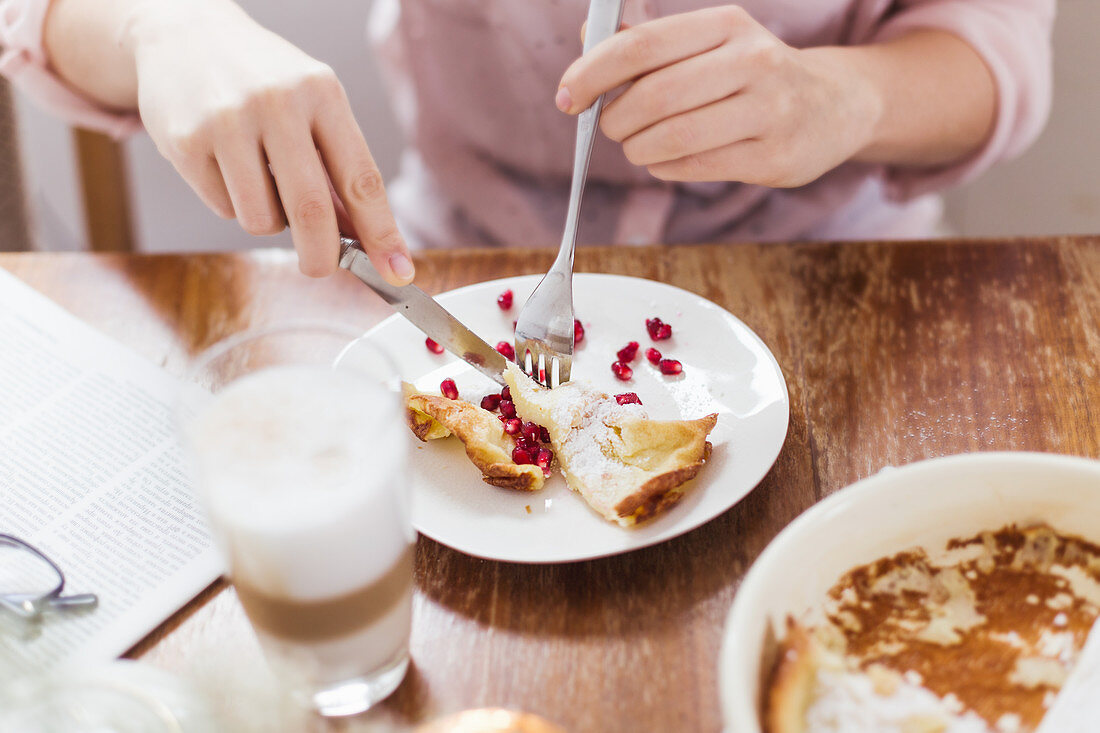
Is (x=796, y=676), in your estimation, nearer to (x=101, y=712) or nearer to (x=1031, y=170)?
(x=101, y=712)

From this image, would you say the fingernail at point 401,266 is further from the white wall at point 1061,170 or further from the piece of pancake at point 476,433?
the white wall at point 1061,170

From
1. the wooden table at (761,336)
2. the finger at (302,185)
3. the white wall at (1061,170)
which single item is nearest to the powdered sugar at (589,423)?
the wooden table at (761,336)

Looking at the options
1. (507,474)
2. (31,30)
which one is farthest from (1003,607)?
(31,30)

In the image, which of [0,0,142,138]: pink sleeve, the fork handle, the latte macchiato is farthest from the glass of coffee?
[0,0,142,138]: pink sleeve

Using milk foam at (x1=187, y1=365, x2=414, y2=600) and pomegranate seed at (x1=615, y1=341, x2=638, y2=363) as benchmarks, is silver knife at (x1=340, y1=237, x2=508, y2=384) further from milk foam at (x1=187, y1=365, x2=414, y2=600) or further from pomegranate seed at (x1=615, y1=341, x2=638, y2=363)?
milk foam at (x1=187, y1=365, x2=414, y2=600)

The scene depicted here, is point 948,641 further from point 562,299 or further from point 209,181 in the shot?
point 209,181

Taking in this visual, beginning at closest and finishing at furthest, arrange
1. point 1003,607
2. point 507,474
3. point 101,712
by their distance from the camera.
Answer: point 101,712, point 1003,607, point 507,474
